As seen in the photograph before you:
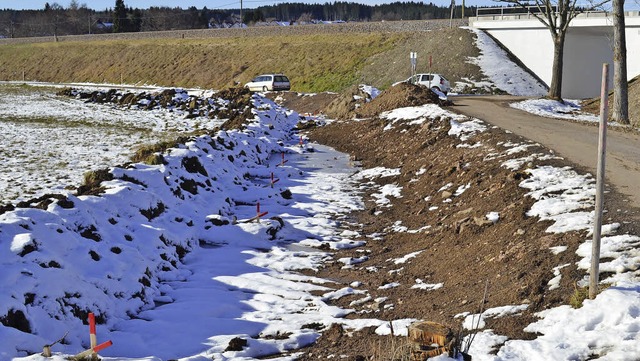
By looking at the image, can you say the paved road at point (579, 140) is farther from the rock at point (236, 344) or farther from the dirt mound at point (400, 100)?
the rock at point (236, 344)

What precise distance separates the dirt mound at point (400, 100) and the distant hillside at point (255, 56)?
14.4 meters

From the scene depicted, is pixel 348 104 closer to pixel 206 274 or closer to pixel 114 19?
pixel 206 274

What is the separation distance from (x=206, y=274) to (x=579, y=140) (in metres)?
10.7

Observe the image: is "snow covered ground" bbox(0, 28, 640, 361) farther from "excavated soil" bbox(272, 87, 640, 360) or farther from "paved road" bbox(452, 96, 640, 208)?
"paved road" bbox(452, 96, 640, 208)

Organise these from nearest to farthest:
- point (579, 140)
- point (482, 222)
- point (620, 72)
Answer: point (482, 222) < point (579, 140) < point (620, 72)

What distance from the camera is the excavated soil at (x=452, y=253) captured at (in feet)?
24.2

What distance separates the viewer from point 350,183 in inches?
720

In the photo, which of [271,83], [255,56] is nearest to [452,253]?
[271,83]

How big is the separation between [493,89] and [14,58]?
68.6m

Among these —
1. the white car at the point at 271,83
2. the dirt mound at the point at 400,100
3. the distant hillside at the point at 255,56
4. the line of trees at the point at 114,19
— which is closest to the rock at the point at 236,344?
the dirt mound at the point at 400,100

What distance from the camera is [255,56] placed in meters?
63.6

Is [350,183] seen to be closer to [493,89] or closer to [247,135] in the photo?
[247,135]

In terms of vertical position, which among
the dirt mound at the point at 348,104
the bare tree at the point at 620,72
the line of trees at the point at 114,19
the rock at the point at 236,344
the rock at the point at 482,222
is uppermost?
the line of trees at the point at 114,19

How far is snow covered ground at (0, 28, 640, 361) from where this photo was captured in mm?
6555
